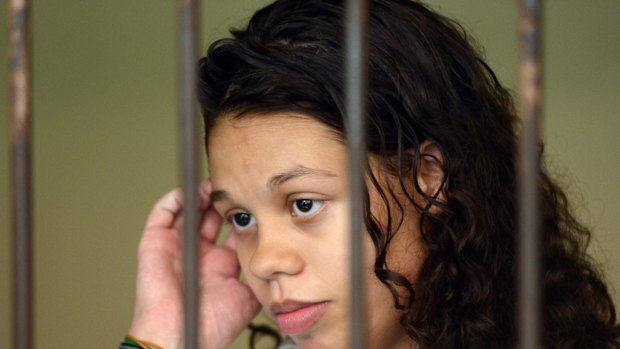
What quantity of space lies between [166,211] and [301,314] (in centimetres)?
46

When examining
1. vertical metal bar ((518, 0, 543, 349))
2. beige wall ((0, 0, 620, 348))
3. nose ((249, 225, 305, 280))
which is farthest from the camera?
beige wall ((0, 0, 620, 348))

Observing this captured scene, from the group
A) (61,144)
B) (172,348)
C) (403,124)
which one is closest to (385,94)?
(403,124)

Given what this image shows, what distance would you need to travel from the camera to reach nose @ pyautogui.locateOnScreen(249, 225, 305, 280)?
1.38 meters

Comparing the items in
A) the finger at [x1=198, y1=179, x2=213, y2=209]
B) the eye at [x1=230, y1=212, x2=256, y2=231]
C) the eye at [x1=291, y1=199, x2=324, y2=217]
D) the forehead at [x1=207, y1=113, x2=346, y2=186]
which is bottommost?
the eye at [x1=230, y1=212, x2=256, y2=231]

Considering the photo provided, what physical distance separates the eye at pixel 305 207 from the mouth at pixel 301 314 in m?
0.12

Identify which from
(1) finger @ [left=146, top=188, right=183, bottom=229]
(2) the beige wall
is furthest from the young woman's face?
(2) the beige wall

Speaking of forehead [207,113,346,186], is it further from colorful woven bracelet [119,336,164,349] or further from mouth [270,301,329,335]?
colorful woven bracelet [119,336,164,349]

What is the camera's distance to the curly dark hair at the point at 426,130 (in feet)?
4.84

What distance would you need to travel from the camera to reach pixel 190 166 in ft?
2.09

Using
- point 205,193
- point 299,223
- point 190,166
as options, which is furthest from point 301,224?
point 190,166

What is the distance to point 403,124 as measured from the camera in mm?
1481

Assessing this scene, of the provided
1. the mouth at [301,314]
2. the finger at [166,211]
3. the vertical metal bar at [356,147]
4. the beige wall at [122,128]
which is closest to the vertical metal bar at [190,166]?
the vertical metal bar at [356,147]

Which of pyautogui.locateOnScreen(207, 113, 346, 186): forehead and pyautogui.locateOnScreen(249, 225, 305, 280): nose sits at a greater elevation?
pyautogui.locateOnScreen(207, 113, 346, 186): forehead

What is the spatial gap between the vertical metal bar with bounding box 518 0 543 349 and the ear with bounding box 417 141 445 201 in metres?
0.88
